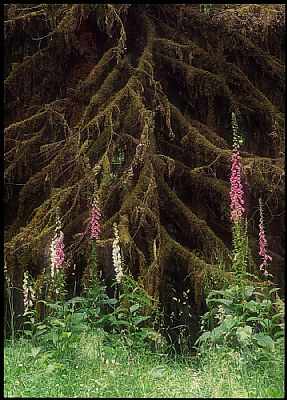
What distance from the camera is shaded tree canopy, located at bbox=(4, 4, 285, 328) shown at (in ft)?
17.4

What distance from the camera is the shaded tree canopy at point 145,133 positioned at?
529 cm

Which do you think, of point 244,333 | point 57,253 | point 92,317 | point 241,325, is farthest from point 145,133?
point 244,333

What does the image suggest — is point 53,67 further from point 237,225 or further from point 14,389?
point 14,389

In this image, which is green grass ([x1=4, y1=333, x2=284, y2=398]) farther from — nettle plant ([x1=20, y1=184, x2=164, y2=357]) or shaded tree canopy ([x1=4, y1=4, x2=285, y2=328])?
shaded tree canopy ([x1=4, y1=4, x2=285, y2=328])

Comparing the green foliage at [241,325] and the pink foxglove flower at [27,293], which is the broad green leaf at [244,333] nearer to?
the green foliage at [241,325]

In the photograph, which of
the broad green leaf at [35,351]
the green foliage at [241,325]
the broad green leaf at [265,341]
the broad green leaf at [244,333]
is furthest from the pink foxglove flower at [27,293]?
the broad green leaf at [265,341]

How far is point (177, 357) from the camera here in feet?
15.0

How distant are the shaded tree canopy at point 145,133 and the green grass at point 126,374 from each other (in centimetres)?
97

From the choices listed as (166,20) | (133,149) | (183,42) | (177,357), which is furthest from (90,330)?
(166,20)

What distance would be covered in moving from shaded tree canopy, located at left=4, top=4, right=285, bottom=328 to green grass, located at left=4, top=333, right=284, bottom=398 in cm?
97

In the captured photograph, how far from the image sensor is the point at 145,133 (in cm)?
521

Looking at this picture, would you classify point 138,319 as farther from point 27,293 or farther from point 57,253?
point 27,293

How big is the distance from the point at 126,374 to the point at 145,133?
2.22 meters

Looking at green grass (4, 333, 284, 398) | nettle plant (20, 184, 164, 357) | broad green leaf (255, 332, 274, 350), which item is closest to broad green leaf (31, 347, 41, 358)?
green grass (4, 333, 284, 398)
